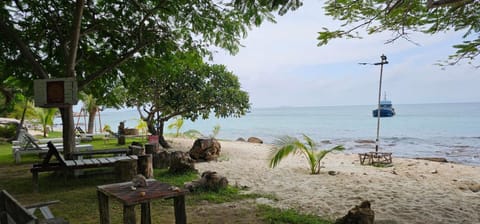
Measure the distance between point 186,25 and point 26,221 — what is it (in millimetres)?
8125

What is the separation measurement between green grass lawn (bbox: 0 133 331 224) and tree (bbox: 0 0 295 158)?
3.55 feet

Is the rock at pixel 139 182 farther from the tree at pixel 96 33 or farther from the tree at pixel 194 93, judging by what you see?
the tree at pixel 194 93

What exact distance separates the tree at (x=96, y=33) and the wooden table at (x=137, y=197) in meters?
4.72

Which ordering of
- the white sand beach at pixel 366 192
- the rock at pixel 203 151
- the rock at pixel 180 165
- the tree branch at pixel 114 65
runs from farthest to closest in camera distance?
the rock at pixel 203 151, the tree branch at pixel 114 65, the rock at pixel 180 165, the white sand beach at pixel 366 192

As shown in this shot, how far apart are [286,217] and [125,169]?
10.8 feet

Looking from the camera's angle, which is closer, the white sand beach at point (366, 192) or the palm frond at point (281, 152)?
the white sand beach at point (366, 192)

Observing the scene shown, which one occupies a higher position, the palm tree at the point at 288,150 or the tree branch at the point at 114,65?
the tree branch at the point at 114,65

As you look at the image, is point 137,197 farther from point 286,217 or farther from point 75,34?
point 75,34

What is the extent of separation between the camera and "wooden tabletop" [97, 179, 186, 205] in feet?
10.2

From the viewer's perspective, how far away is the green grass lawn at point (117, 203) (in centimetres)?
453

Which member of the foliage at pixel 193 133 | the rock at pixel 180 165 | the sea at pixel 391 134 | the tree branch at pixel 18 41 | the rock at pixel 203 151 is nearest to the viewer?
the tree branch at pixel 18 41

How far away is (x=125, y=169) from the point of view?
20.8ft

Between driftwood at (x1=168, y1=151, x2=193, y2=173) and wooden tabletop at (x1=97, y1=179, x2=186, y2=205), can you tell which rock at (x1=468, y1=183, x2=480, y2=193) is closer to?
driftwood at (x1=168, y1=151, x2=193, y2=173)

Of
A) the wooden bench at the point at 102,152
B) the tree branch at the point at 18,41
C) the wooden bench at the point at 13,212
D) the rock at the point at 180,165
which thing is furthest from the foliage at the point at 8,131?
the wooden bench at the point at 13,212
